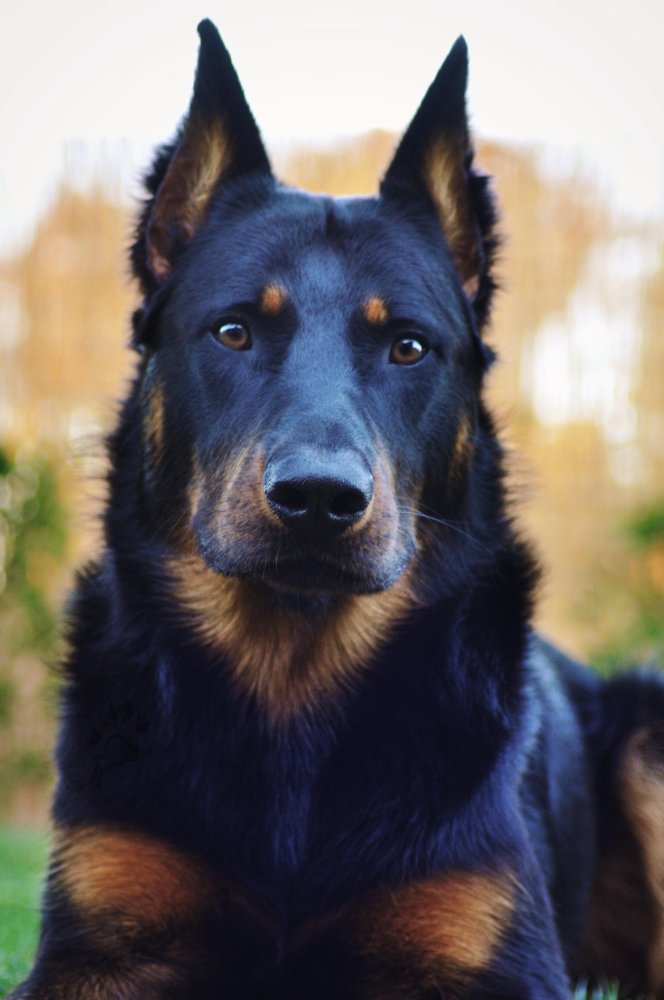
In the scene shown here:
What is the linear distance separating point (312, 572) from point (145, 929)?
946 millimetres

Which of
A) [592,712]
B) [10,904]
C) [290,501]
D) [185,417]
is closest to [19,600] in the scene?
[10,904]

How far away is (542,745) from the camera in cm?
367

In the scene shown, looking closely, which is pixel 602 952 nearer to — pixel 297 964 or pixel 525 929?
pixel 525 929

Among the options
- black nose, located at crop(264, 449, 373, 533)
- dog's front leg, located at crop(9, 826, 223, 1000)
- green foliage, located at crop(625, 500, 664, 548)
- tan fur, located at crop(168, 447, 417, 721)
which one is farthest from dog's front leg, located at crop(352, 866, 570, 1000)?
green foliage, located at crop(625, 500, 664, 548)

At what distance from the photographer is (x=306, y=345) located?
302 cm

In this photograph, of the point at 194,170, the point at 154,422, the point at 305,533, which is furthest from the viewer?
the point at 194,170

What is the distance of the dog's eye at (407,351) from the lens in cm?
314

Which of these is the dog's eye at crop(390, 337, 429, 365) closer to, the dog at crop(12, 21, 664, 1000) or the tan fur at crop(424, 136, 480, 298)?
the dog at crop(12, 21, 664, 1000)

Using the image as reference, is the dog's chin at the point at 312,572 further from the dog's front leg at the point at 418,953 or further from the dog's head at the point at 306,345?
the dog's front leg at the point at 418,953

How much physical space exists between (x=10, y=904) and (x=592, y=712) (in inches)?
113

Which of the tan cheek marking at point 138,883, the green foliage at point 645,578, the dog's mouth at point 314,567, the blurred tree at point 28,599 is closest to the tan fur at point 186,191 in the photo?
the dog's mouth at point 314,567

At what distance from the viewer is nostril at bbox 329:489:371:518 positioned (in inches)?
102

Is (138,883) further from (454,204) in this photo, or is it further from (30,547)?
(30,547)

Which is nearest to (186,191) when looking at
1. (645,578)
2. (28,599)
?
(28,599)
